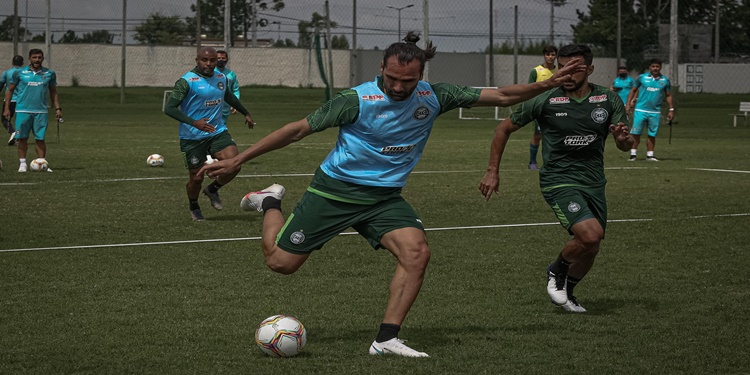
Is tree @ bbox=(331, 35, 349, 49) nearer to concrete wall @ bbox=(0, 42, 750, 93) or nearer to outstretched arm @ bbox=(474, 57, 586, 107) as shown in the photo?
concrete wall @ bbox=(0, 42, 750, 93)

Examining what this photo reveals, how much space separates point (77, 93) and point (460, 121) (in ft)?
103

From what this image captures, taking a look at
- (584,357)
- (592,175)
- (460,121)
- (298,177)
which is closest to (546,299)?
(592,175)

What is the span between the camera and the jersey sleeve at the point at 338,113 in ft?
22.8

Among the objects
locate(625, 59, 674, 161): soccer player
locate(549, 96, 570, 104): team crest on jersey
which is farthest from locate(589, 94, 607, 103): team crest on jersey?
locate(625, 59, 674, 161): soccer player

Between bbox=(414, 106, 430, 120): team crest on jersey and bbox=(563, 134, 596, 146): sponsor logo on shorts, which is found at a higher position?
bbox=(414, 106, 430, 120): team crest on jersey

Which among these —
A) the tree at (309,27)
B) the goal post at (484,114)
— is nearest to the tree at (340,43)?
the tree at (309,27)

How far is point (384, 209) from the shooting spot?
7.27 metres

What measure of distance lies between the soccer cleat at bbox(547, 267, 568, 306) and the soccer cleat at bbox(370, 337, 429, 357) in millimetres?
1901

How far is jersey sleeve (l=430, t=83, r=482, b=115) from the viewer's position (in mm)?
7402

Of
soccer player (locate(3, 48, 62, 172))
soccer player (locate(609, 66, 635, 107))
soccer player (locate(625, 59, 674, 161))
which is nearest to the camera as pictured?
soccer player (locate(3, 48, 62, 172))

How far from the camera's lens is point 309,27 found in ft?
261

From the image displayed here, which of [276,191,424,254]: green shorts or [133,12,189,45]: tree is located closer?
[276,191,424,254]: green shorts

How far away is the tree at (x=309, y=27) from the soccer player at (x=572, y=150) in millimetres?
61503

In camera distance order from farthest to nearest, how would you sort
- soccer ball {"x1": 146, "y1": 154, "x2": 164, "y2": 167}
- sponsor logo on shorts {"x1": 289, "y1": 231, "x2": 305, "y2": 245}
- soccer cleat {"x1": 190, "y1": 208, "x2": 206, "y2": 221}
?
soccer ball {"x1": 146, "y1": 154, "x2": 164, "y2": 167} → soccer cleat {"x1": 190, "y1": 208, "x2": 206, "y2": 221} → sponsor logo on shorts {"x1": 289, "y1": 231, "x2": 305, "y2": 245}
